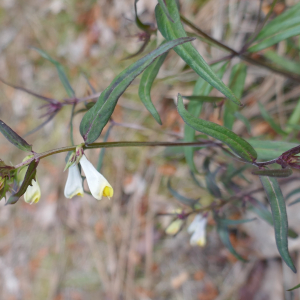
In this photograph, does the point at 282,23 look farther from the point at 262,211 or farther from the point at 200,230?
the point at 200,230

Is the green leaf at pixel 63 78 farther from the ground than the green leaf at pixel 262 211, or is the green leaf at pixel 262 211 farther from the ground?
the green leaf at pixel 63 78

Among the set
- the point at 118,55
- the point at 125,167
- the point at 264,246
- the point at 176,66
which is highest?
the point at 118,55

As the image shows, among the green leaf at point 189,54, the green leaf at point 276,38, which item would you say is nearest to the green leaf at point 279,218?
the green leaf at point 189,54

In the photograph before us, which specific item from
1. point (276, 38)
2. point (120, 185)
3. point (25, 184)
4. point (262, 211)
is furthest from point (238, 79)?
point (120, 185)

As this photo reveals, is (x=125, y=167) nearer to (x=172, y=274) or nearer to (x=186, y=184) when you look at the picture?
(x=186, y=184)

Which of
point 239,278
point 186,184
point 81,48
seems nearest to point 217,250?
point 239,278

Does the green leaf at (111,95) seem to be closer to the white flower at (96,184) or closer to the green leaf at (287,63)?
the white flower at (96,184)
